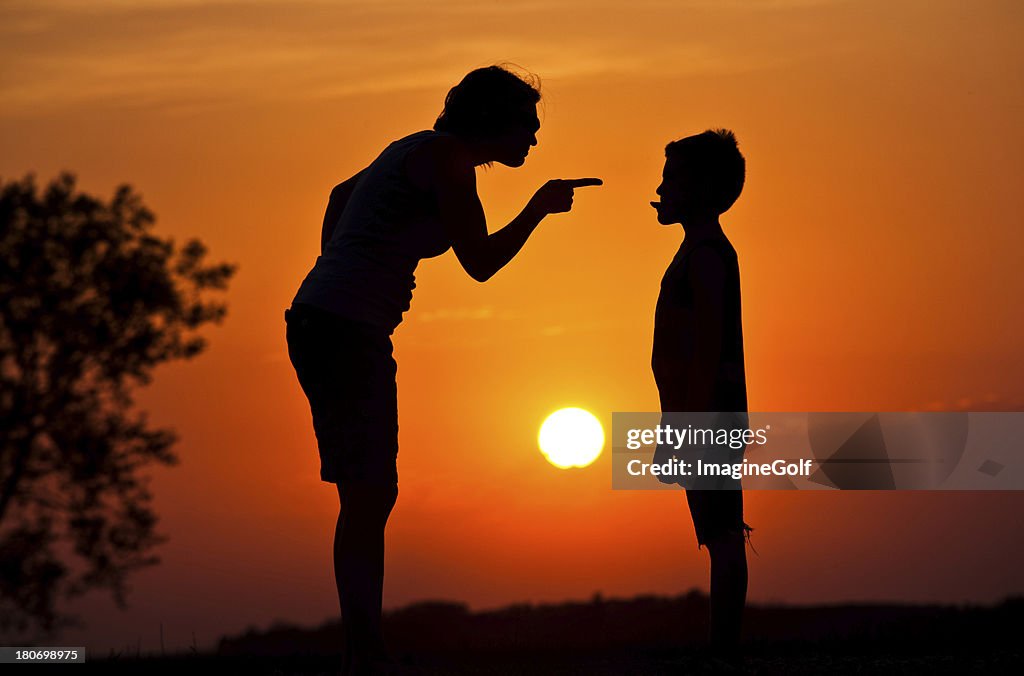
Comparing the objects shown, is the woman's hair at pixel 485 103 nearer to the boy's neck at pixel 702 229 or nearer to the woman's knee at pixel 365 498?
the boy's neck at pixel 702 229

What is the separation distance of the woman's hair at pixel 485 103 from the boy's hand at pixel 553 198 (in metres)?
0.30

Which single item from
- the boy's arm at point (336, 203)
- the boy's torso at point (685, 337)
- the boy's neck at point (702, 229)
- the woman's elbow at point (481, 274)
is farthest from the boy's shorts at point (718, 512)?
the boy's arm at point (336, 203)

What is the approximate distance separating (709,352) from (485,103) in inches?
54.5

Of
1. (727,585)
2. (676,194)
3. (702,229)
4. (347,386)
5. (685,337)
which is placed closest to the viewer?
(347,386)

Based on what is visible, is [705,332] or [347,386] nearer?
[347,386]

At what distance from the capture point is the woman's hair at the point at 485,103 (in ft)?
14.9

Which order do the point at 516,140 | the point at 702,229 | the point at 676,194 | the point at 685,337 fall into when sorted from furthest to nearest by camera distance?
the point at 676,194, the point at 702,229, the point at 685,337, the point at 516,140

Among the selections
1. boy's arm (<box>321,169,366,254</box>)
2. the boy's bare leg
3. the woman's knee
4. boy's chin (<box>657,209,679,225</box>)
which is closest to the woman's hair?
boy's arm (<box>321,169,366,254</box>)

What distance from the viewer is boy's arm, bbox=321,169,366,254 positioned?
485 cm

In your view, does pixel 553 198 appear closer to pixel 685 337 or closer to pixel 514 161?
pixel 514 161

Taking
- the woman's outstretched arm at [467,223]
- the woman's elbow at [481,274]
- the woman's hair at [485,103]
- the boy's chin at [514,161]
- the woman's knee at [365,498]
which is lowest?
the woman's knee at [365,498]

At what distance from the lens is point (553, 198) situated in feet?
15.3

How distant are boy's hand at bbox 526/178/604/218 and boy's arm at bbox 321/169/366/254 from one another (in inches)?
30.0

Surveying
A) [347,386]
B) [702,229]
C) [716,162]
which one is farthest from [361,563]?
[716,162]
